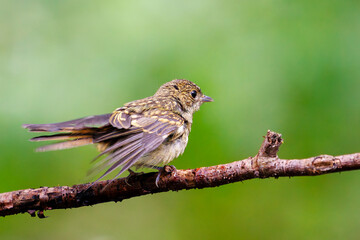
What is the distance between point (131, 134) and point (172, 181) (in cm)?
64

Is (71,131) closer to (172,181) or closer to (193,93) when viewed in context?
(172,181)

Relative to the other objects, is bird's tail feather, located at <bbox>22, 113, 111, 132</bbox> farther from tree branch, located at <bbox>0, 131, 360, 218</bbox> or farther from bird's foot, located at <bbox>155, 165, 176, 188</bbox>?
bird's foot, located at <bbox>155, 165, 176, 188</bbox>

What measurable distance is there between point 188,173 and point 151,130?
0.76 meters

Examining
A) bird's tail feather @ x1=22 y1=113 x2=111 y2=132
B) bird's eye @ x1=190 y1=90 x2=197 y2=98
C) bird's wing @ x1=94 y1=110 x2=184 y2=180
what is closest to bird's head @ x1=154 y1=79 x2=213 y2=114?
bird's eye @ x1=190 y1=90 x2=197 y2=98

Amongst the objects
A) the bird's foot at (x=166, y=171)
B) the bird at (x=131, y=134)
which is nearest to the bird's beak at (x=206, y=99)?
the bird at (x=131, y=134)

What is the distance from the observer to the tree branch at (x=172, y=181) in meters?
2.30

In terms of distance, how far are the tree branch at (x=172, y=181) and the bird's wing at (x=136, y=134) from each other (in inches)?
8.2

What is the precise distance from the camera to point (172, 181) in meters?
2.94

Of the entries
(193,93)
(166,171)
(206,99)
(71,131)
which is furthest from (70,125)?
(193,93)

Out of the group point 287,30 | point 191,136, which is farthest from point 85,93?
point 287,30

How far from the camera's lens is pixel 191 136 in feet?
10.8

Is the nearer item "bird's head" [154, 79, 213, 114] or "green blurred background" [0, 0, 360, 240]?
"green blurred background" [0, 0, 360, 240]

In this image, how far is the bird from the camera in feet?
10.0

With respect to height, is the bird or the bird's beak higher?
the bird's beak
